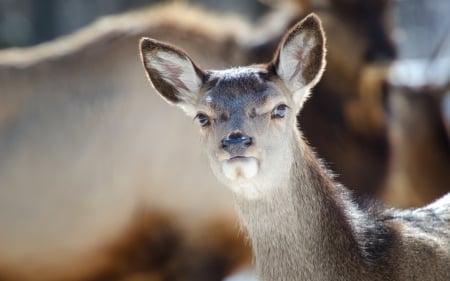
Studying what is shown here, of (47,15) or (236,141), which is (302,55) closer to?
(236,141)

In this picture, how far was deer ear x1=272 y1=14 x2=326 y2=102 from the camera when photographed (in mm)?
4918

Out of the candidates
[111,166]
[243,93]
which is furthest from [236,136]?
[111,166]

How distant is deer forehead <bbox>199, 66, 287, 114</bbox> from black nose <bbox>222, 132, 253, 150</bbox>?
0.49 ft

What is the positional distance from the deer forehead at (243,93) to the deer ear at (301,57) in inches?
3.2

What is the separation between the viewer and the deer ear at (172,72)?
199 inches

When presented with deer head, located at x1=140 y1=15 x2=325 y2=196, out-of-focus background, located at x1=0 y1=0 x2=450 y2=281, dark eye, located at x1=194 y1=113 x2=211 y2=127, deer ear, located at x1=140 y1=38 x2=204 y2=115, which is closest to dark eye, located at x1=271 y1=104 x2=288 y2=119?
deer head, located at x1=140 y1=15 x2=325 y2=196

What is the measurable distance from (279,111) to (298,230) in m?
0.49

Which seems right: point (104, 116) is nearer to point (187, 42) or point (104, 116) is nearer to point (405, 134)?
point (187, 42)

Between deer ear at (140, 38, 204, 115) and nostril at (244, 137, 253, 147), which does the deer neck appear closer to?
nostril at (244, 137, 253, 147)

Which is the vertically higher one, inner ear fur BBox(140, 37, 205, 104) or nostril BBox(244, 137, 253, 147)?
inner ear fur BBox(140, 37, 205, 104)

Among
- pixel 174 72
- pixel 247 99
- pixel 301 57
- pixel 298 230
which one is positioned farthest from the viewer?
pixel 174 72

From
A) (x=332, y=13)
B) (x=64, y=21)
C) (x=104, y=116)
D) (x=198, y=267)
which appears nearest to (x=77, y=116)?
(x=104, y=116)

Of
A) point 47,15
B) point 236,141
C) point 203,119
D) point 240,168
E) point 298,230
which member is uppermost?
point 47,15

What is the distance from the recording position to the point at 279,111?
4801 millimetres
